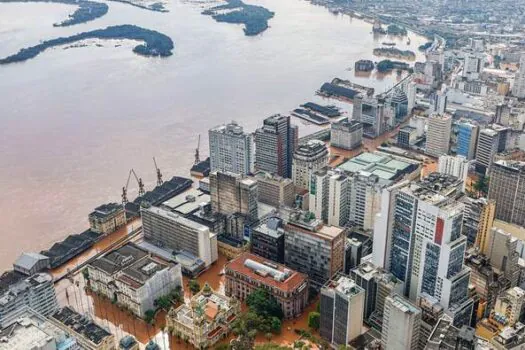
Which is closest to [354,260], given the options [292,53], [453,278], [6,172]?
[453,278]

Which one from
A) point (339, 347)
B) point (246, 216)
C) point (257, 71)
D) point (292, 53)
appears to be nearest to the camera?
point (339, 347)

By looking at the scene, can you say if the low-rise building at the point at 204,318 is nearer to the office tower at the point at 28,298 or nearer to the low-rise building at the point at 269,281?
the low-rise building at the point at 269,281

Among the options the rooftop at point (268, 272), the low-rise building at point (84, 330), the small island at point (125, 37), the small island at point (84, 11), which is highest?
the small island at point (84, 11)

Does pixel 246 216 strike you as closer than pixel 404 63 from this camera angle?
Yes

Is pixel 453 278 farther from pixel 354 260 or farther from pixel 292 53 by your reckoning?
pixel 292 53

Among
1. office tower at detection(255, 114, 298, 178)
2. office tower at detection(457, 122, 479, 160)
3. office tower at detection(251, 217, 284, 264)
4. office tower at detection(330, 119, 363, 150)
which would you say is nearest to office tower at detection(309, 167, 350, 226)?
office tower at detection(251, 217, 284, 264)

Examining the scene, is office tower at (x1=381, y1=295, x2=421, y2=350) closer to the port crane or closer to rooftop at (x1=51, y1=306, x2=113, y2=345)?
rooftop at (x1=51, y1=306, x2=113, y2=345)

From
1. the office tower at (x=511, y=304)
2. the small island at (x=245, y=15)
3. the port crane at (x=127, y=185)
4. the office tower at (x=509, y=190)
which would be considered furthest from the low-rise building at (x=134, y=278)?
the small island at (x=245, y=15)
